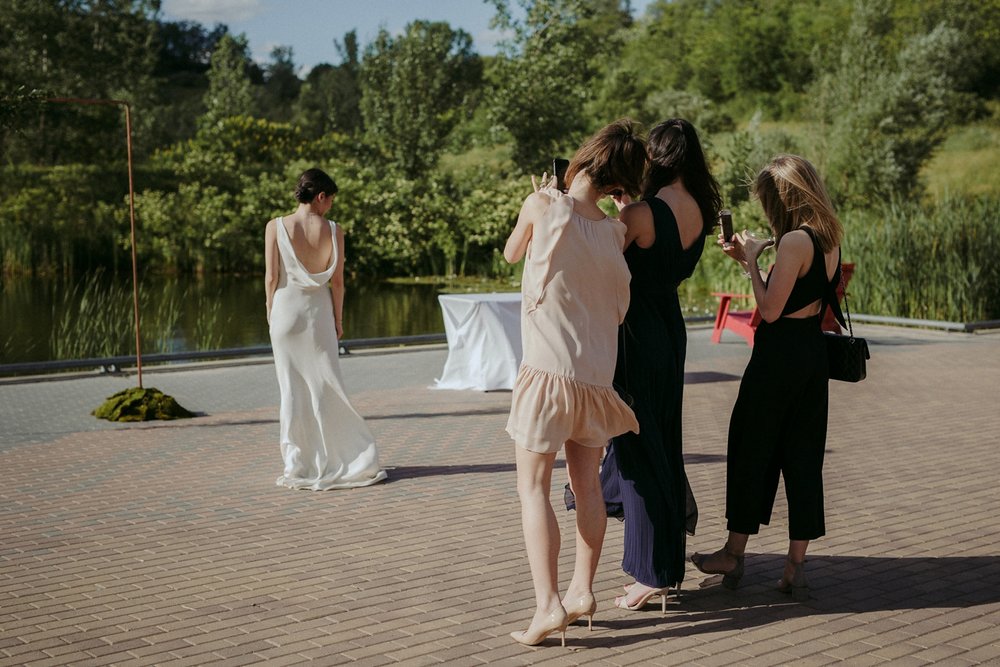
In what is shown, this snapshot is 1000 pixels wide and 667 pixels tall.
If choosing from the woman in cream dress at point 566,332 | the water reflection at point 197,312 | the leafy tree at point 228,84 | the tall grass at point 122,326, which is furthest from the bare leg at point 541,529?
the leafy tree at point 228,84

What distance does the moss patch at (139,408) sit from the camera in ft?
30.2

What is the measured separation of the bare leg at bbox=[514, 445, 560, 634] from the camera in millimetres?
4043

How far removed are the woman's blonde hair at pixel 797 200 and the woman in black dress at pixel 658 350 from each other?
34 centimetres

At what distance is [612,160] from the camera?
409 centimetres

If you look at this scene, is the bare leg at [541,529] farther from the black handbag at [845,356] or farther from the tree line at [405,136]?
the tree line at [405,136]

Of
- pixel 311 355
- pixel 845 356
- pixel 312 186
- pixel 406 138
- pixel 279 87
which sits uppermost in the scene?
pixel 279 87

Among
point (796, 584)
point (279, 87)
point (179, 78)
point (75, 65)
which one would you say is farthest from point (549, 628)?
point (179, 78)

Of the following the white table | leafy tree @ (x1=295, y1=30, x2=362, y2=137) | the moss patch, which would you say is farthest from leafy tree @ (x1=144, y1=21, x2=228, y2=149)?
the moss patch

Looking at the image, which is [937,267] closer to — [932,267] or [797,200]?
[932,267]

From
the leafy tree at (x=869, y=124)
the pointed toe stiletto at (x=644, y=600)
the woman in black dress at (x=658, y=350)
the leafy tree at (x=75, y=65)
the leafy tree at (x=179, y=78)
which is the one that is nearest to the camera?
the woman in black dress at (x=658, y=350)

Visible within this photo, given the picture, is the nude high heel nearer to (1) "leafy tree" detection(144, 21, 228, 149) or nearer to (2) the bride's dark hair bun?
(2) the bride's dark hair bun

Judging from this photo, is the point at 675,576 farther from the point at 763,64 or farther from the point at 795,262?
the point at 763,64

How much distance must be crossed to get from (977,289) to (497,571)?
46.5 ft

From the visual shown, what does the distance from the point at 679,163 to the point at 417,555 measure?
2244 mm
